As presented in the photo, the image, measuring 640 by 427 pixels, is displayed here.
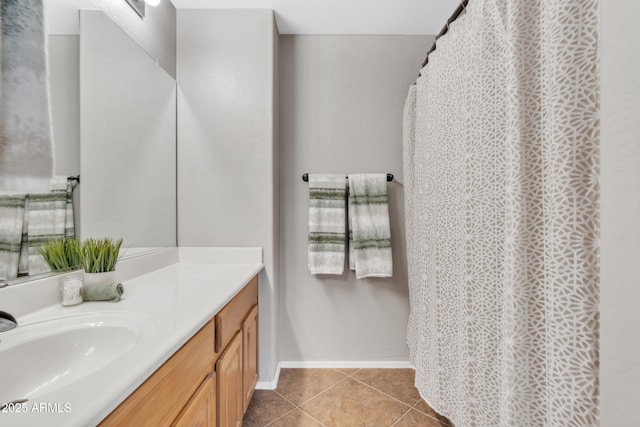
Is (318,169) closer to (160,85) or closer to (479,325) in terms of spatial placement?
(160,85)

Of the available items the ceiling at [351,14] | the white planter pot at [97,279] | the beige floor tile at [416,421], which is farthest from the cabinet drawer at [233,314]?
the ceiling at [351,14]

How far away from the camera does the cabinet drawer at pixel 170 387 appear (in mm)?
541

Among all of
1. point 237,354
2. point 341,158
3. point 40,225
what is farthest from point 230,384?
point 341,158

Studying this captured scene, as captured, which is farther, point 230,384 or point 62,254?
point 230,384

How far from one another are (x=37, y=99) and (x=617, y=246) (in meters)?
1.18

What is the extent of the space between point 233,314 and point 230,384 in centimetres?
27

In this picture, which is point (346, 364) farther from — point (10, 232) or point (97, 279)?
point (10, 232)

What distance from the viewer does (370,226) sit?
5.85 feet

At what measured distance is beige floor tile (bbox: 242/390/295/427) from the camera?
1416mm

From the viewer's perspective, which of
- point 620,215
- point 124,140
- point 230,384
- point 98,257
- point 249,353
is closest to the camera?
point 620,215

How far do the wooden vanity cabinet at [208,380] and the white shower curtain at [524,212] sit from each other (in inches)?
31.4

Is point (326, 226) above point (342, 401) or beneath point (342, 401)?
above

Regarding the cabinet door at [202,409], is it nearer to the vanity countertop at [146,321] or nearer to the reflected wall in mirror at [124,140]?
the vanity countertop at [146,321]

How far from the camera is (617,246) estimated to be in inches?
15.5
